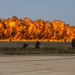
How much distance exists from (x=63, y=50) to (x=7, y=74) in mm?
24880

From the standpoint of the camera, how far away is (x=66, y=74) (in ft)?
52.3

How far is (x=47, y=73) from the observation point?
16.3 m

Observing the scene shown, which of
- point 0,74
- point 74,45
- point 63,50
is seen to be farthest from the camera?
point 74,45

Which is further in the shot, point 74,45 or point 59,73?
point 74,45

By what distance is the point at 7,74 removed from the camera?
1586 cm

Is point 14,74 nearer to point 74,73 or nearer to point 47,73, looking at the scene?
point 47,73

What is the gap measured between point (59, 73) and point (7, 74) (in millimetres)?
2372

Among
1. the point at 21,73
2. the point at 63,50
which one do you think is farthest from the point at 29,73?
the point at 63,50

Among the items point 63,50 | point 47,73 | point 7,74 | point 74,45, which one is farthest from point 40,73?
point 74,45

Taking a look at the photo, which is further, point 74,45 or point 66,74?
point 74,45

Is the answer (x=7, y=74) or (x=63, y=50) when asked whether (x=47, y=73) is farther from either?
(x=63, y=50)

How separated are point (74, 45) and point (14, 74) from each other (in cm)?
3510

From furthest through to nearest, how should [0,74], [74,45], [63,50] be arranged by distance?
[74,45] → [63,50] → [0,74]

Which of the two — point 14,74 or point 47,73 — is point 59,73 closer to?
point 47,73
